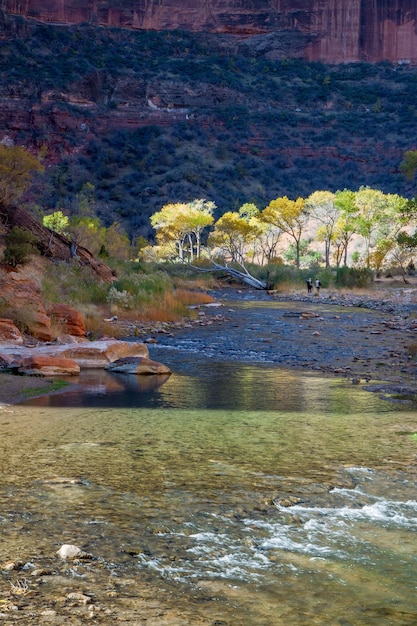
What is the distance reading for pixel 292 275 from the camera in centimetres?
4594

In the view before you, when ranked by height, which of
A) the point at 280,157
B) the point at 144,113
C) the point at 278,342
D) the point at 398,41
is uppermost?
the point at 398,41

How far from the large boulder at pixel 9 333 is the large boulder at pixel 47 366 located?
215 cm

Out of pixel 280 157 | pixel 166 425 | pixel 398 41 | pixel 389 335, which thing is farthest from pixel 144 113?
pixel 166 425

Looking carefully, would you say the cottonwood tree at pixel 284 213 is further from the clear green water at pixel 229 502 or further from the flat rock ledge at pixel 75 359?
the clear green water at pixel 229 502

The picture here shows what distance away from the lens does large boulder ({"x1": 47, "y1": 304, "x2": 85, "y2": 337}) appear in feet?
50.5

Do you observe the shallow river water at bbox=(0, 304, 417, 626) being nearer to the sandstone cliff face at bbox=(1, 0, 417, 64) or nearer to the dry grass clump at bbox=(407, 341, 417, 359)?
the dry grass clump at bbox=(407, 341, 417, 359)

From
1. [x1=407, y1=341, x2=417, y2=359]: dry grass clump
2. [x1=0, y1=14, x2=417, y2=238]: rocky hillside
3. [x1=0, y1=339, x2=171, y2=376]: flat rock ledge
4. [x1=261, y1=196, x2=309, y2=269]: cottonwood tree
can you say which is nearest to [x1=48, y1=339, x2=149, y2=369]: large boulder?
[x1=0, y1=339, x2=171, y2=376]: flat rock ledge

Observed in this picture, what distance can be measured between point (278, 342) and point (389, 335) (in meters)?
3.51

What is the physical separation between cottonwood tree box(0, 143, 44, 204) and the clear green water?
1884 centimetres

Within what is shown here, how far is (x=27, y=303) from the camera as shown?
14.9m

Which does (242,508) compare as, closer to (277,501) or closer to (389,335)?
(277,501)

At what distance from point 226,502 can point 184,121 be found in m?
90.2

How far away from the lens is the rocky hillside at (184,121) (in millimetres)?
76375

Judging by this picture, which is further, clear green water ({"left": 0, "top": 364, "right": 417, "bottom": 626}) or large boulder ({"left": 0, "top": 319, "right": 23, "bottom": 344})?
large boulder ({"left": 0, "top": 319, "right": 23, "bottom": 344})
